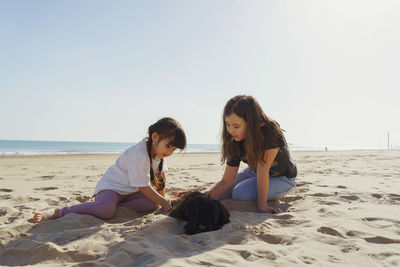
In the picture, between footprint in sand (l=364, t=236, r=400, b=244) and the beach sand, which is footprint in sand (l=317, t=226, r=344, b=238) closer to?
the beach sand

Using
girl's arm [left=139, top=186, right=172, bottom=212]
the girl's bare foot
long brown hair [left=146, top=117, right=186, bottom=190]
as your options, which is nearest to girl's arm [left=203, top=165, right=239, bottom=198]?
girl's arm [left=139, top=186, right=172, bottom=212]

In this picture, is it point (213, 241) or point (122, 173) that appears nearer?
point (213, 241)

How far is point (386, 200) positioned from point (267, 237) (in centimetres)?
209

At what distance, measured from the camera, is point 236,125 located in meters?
2.97

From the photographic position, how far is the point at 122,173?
3.14 m

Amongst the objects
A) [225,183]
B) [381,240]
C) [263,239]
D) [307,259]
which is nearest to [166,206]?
Answer: [225,183]

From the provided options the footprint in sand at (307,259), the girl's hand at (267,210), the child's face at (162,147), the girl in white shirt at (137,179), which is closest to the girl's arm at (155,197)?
the girl in white shirt at (137,179)

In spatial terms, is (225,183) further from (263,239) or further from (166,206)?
(263,239)

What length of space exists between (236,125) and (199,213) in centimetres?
101

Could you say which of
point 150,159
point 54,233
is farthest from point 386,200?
point 54,233

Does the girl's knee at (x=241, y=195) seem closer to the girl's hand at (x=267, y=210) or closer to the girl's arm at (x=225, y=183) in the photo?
the girl's arm at (x=225, y=183)

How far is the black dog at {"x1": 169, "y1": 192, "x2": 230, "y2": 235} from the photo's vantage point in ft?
7.60

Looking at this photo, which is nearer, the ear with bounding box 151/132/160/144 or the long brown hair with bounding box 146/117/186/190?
the long brown hair with bounding box 146/117/186/190

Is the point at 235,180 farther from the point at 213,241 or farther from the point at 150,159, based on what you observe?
the point at 213,241
